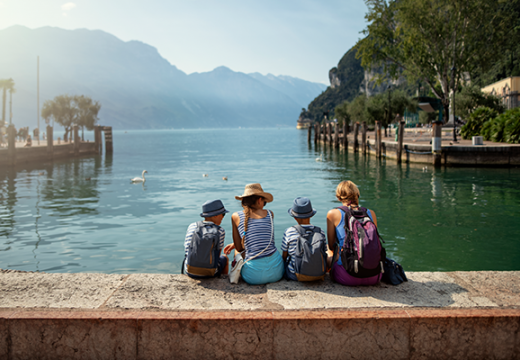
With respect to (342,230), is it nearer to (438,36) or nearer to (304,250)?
(304,250)

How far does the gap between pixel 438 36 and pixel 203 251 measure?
129 feet

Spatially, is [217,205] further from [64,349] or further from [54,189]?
[54,189]

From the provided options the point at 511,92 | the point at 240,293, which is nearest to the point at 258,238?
the point at 240,293

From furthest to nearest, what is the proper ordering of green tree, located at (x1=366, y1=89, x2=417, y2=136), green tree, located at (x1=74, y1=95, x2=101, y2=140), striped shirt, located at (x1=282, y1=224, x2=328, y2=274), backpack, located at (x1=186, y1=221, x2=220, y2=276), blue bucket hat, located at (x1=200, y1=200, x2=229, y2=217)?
green tree, located at (x1=74, y1=95, x2=101, y2=140) < green tree, located at (x1=366, y1=89, x2=417, y2=136) < blue bucket hat, located at (x1=200, y1=200, x2=229, y2=217) < striped shirt, located at (x1=282, y1=224, x2=328, y2=274) < backpack, located at (x1=186, y1=221, x2=220, y2=276)

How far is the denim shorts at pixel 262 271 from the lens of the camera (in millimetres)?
4293

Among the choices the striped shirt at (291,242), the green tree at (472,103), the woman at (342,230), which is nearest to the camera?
the woman at (342,230)

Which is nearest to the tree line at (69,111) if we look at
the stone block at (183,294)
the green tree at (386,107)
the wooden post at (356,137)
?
the green tree at (386,107)

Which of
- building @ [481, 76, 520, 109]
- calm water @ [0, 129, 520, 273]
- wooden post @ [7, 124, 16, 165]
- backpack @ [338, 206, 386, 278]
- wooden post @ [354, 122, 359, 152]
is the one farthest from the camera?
building @ [481, 76, 520, 109]

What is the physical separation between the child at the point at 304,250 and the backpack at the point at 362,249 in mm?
233

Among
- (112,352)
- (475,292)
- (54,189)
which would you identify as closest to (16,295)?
(112,352)

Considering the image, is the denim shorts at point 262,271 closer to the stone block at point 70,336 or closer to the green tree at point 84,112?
the stone block at point 70,336

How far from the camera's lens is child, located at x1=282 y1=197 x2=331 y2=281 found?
4180 mm

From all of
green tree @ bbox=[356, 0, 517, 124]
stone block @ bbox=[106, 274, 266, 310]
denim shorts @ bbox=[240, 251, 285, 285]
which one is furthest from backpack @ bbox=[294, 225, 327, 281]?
green tree @ bbox=[356, 0, 517, 124]

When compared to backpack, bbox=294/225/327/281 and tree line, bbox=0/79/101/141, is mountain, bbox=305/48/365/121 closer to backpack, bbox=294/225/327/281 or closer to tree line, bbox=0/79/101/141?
tree line, bbox=0/79/101/141
